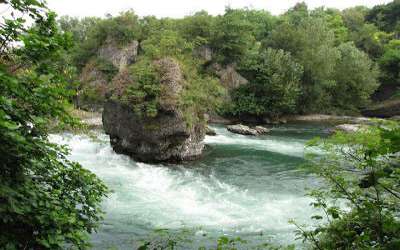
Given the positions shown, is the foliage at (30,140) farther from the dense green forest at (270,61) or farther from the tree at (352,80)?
the tree at (352,80)

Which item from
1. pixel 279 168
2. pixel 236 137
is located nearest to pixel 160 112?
Answer: pixel 279 168

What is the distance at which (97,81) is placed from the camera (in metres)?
41.1

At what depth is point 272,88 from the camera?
37969 mm

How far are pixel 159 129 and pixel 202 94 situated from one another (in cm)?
351

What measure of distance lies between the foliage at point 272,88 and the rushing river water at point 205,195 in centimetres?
1504

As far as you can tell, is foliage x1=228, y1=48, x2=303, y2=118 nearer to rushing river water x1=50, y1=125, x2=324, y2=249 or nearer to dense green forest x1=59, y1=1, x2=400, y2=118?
dense green forest x1=59, y1=1, x2=400, y2=118

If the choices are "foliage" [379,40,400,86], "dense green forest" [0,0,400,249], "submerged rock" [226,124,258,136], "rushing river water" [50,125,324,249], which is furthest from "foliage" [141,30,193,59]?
"foliage" [379,40,400,86]

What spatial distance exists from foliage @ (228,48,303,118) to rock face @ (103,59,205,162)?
19.0 meters

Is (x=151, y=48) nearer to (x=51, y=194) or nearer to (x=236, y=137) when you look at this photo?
(x=236, y=137)

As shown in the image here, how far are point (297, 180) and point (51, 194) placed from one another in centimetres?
1335

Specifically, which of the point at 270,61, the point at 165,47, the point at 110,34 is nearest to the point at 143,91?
the point at 165,47

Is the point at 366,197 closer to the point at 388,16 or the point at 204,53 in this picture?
the point at 204,53

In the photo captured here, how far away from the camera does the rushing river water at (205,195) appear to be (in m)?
10.7

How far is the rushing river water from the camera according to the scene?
10.7 m
